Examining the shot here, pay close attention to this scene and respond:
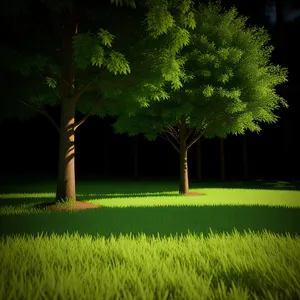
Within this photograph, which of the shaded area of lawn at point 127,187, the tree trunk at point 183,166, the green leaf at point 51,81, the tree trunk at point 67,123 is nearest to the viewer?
the green leaf at point 51,81

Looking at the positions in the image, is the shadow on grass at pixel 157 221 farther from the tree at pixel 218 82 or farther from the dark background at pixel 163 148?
the dark background at pixel 163 148

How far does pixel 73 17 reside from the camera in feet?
47.1

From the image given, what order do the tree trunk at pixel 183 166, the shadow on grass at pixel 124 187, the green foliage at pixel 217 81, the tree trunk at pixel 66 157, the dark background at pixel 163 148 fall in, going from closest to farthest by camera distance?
1. the tree trunk at pixel 66 157
2. the green foliage at pixel 217 81
3. the tree trunk at pixel 183 166
4. the shadow on grass at pixel 124 187
5. the dark background at pixel 163 148

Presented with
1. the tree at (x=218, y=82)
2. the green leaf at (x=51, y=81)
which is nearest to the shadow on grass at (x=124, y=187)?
the tree at (x=218, y=82)

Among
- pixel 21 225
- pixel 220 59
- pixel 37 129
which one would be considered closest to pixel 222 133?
pixel 220 59

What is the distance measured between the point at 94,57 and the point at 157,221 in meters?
4.89

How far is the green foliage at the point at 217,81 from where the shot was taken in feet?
60.3

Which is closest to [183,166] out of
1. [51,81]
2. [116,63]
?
[51,81]

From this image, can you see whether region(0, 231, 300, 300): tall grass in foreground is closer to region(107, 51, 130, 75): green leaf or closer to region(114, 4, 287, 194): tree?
region(107, 51, 130, 75): green leaf

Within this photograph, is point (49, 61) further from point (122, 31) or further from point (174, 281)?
point (174, 281)

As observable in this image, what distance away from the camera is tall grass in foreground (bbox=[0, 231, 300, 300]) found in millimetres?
4055

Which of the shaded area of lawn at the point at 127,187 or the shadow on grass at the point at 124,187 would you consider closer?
the shadow on grass at the point at 124,187

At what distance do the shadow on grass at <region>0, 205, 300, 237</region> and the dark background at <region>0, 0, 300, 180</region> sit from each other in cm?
1794

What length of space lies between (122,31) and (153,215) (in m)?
5.85
